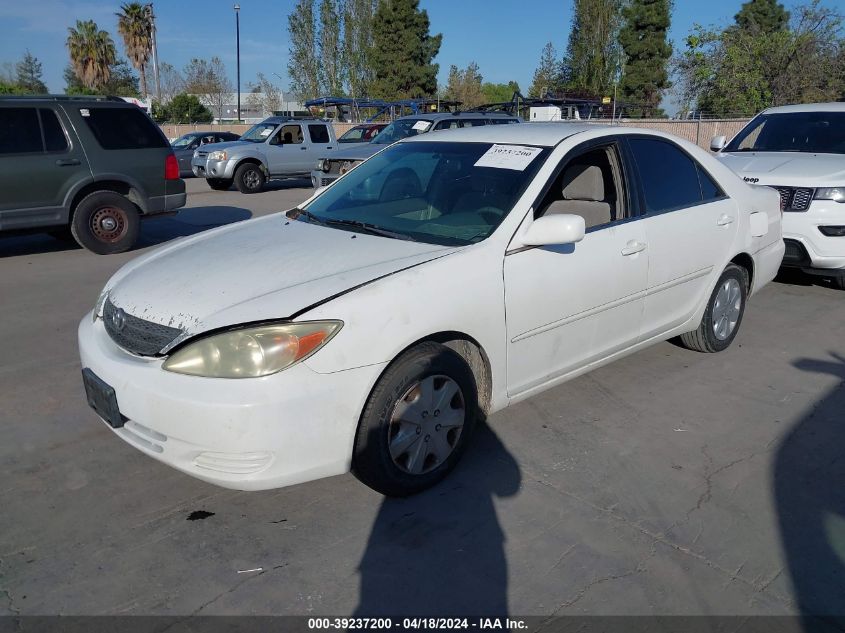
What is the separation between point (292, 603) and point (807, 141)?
770 centimetres

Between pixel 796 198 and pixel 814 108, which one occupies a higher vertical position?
pixel 814 108

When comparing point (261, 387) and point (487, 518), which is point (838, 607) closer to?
point (487, 518)

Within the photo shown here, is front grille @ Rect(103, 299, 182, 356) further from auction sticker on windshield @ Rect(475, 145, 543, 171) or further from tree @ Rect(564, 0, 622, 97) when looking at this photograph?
tree @ Rect(564, 0, 622, 97)

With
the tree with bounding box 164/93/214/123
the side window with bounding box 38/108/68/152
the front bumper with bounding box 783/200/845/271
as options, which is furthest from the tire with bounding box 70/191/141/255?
the tree with bounding box 164/93/214/123

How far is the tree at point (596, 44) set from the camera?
147 feet

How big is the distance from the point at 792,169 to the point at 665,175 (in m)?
3.19

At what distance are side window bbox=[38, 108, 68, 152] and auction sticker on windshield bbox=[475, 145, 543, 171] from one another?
6.48 metres

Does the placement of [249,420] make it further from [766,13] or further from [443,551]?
[766,13]

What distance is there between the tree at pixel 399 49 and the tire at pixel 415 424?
43768mm

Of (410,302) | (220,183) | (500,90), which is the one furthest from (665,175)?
(500,90)

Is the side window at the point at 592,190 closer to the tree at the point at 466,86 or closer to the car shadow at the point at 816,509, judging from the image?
the car shadow at the point at 816,509

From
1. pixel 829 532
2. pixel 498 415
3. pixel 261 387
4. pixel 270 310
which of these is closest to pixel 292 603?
pixel 261 387

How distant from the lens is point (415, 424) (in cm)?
308

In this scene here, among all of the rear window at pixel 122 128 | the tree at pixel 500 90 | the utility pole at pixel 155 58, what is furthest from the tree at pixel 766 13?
the rear window at pixel 122 128
